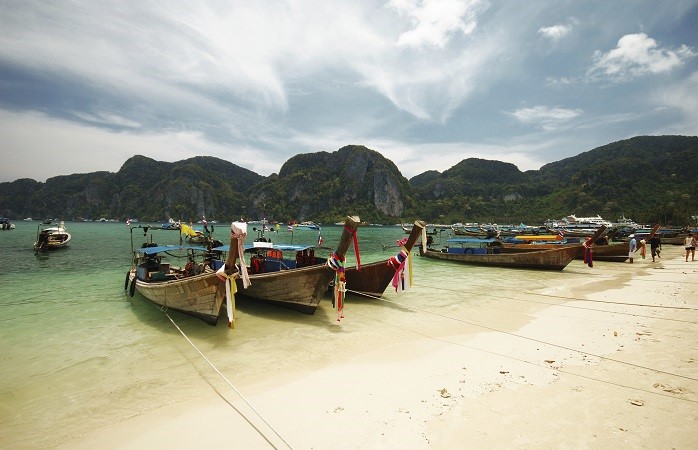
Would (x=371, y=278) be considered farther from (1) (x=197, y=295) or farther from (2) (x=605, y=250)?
(2) (x=605, y=250)

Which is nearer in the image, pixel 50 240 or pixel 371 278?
pixel 371 278

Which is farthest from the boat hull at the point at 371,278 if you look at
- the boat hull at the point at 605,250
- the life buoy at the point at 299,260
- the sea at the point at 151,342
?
the boat hull at the point at 605,250

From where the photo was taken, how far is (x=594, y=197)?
110312 mm

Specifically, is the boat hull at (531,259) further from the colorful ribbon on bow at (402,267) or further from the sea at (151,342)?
the colorful ribbon on bow at (402,267)

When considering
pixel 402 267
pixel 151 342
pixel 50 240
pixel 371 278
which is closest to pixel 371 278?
pixel 371 278

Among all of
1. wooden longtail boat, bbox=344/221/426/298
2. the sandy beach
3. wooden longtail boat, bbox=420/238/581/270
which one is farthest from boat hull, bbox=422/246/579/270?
wooden longtail boat, bbox=344/221/426/298

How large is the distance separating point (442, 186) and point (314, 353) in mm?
197136

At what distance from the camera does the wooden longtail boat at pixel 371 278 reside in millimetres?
12812

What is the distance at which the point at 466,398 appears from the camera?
16.5 feet

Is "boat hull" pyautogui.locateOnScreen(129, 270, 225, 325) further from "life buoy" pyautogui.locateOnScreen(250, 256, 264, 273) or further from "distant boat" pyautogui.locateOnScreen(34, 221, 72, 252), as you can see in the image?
"distant boat" pyautogui.locateOnScreen(34, 221, 72, 252)

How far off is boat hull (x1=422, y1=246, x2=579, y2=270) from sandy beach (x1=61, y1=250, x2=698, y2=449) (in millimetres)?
12201

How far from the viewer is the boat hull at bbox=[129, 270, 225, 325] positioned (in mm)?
8391

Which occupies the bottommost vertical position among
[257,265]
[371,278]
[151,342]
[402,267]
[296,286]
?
[151,342]

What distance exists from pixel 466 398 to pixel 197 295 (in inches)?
287
